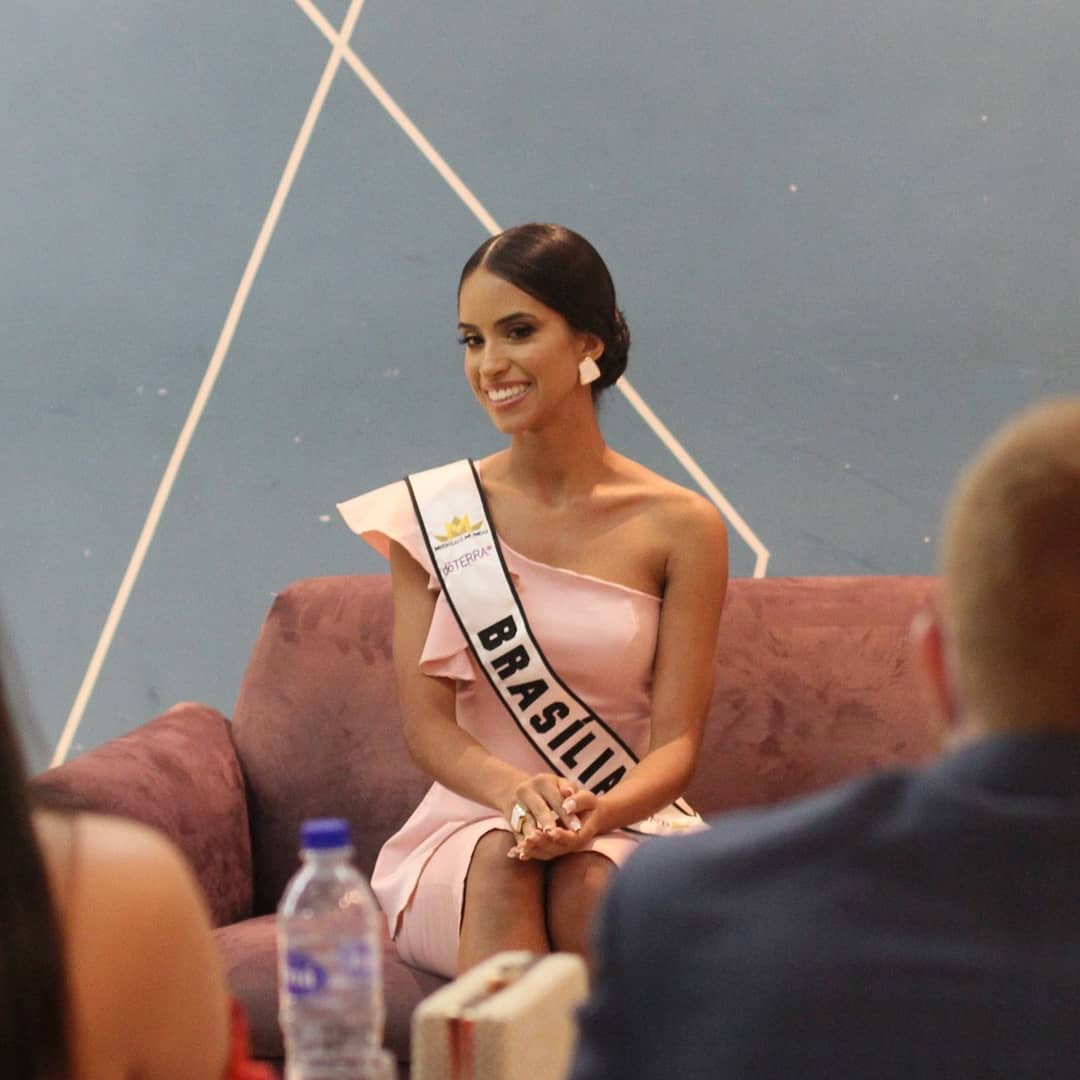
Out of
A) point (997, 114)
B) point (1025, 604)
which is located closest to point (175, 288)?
point (997, 114)

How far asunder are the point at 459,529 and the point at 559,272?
430mm

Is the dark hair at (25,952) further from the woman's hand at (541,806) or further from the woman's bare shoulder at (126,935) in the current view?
the woman's hand at (541,806)

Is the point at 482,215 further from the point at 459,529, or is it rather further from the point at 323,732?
the point at 323,732

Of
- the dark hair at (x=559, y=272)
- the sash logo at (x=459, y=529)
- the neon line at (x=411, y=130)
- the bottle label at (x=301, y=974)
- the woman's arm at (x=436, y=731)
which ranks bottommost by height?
the bottle label at (x=301, y=974)

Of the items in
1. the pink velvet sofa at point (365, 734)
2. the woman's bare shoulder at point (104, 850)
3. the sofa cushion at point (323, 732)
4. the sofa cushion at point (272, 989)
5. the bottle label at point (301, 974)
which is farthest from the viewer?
the sofa cushion at point (323, 732)

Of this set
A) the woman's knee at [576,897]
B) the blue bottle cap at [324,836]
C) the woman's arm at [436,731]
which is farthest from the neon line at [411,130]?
the blue bottle cap at [324,836]

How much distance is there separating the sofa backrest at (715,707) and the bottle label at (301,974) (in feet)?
4.32

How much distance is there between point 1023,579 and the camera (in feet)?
3.05

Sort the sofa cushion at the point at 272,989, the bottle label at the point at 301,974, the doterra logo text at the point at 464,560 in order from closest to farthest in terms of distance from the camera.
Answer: the bottle label at the point at 301,974 < the sofa cushion at the point at 272,989 < the doterra logo text at the point at 464,560

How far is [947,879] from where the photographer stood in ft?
2.92

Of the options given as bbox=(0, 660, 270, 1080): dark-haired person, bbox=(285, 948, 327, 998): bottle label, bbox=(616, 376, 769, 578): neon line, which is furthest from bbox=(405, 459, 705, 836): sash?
bbox=(0, 660, 270, 1080): dark-haired person

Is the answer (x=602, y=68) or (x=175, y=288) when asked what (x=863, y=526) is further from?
(x=175, y=288)

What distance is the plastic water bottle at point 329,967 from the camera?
1511mm

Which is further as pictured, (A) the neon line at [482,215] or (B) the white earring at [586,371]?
(A) the neon line at [482,215]
